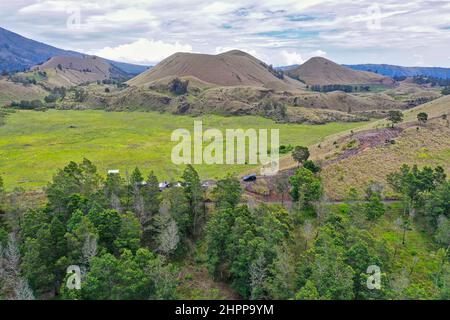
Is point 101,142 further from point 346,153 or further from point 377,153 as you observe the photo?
point 377,153

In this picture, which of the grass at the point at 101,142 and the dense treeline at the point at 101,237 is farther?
the grass at the point at 101,142

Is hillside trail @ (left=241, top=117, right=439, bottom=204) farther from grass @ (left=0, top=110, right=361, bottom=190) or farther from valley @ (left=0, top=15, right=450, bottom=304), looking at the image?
grass @ (left=0, top=110, right=361, bottom=190)

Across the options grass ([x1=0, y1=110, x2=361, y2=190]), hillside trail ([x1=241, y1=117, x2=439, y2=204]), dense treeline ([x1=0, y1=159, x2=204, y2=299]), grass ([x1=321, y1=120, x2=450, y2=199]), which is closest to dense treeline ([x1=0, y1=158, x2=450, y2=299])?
dense treeline ([x1=0, y1=159, x2=204, y2=299])

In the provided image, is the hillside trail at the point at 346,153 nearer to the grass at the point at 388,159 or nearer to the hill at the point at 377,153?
the hill at the point at 377,153

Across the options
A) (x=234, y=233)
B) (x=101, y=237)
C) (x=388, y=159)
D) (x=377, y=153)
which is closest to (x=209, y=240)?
(x=234, y=233)

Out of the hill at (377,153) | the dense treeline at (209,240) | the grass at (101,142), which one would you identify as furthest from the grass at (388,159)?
the grass at (101,142)

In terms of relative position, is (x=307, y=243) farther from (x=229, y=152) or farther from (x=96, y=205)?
(x=229, y=152)

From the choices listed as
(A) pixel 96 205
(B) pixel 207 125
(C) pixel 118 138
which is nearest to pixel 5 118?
(C) pixel 118 138
